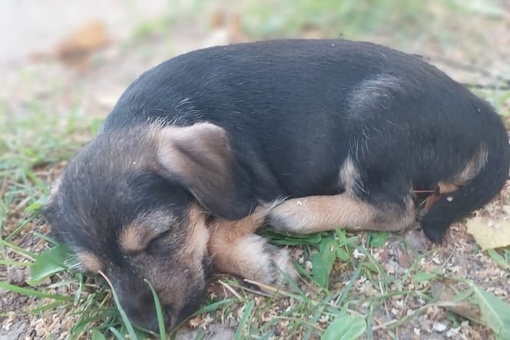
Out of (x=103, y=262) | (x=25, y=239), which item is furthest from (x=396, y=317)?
(x=25, y=239)

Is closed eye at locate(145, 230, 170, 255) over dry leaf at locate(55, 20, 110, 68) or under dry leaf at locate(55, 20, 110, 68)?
over

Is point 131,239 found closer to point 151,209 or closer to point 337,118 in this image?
point 151,209

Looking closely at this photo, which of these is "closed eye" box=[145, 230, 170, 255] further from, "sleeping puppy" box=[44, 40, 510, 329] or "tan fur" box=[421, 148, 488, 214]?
"tan fur" box=[421, 148, 488, 214]

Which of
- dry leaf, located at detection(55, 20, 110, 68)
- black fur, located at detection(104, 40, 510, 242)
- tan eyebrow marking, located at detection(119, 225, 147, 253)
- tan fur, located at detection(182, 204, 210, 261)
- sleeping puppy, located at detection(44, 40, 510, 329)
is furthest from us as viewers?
dry leaf, located at detection(55, 20, 110, 68)

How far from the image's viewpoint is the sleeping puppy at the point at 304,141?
322cm

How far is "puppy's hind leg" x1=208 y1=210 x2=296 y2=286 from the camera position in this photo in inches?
129

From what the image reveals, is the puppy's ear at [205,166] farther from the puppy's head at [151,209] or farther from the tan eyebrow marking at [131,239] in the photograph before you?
the tan eyebrow marking at [131,239]

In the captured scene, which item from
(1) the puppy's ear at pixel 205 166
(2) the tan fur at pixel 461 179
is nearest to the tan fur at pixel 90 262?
(1) the puppy's ear at pixel 205 166

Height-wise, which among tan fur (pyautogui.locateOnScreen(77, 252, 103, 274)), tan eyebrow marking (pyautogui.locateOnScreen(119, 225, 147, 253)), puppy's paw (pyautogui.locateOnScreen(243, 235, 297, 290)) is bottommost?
puppy's paw (pyautogui.locateOnScreen(243, 235, 297, 290))

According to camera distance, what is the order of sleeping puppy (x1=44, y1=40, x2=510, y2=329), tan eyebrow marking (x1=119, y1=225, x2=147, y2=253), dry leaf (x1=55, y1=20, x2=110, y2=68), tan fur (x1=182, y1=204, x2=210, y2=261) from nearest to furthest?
tan eyebrow marking (x1=119, y1=225, x2=147, y2=253) < tan fur (x1=182, y1=204, x2=210, y2=261) < sleeping puppy (x1=44, y1=40, x2=510, y2=329) < dry leaf (x1=55, y1=20, x2=110, y2=68)

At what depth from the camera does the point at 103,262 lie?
3.02 m

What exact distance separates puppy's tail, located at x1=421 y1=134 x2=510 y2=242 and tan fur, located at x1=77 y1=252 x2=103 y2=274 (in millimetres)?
1613

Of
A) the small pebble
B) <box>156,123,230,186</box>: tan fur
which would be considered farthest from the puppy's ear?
the small pebble

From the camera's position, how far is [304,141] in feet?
11.2
